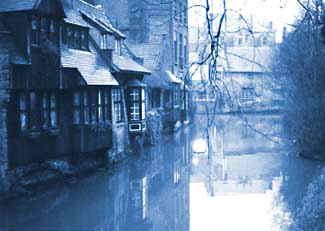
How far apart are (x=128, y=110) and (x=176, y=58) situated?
58.1 ft

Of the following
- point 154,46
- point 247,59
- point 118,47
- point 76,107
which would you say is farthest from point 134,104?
point 247,59

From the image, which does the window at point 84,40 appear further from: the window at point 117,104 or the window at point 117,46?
the window at point 117,46

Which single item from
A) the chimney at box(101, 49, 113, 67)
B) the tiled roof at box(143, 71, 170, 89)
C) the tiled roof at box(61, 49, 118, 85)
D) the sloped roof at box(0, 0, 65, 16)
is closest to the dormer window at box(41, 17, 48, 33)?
the sloped roof at box(0, 0, 65, 16)

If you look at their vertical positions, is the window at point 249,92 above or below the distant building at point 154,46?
below

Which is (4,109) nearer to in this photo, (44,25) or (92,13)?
(44,25)

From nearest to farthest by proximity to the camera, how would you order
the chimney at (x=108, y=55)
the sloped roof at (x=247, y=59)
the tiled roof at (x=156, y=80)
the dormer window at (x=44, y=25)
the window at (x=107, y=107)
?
the sloped roof at (x=247, y=59)
the dormer window at (x=44, y=25)
the window at (x=107, y=107)
the chimney at (x=108, y=55)
the tiled roof at (x=156, y=80)

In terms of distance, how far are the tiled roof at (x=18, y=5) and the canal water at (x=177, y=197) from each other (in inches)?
277

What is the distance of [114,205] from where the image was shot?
15102 millimetres

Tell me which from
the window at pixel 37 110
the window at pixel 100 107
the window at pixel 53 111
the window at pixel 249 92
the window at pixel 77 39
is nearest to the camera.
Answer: the window at pixel 249 92

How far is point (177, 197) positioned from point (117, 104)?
27.5 ft

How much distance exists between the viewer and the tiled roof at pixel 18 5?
52.6ft

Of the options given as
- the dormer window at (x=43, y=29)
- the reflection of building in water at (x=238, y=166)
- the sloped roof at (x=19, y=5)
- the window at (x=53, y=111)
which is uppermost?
the sloped roof at (x=19, y=5)

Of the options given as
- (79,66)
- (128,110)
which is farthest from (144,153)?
(79,66)

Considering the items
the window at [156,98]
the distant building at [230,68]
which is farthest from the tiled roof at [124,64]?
the distant building at [230,68]
